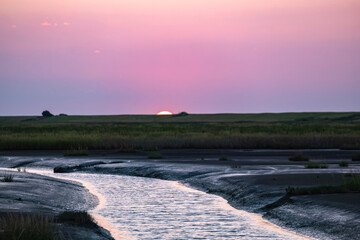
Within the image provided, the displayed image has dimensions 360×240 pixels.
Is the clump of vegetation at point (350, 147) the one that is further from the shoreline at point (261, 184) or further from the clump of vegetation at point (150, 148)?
the clump of vegetation at point (150, 148)

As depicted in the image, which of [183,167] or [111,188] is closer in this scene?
[111,188]

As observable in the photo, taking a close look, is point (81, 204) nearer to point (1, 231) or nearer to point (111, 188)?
point (111, 188)

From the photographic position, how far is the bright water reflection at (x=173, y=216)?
46.2 feet

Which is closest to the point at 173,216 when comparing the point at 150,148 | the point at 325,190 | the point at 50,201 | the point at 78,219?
the point at 78,219

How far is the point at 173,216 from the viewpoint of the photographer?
16406 mm

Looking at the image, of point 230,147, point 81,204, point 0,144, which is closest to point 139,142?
point 230,147

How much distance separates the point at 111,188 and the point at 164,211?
6520mm

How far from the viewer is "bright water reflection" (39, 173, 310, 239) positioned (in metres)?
14.1

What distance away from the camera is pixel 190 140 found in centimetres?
5019

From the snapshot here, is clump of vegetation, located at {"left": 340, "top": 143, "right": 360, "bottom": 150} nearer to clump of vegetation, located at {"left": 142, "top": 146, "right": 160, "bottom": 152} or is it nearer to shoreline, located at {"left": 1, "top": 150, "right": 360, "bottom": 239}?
shoreline, located at {"left": 1, "top": 150, "right": 360, "bottom": 239}

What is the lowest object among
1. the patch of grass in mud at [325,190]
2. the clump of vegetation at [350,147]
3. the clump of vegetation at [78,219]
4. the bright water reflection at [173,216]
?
the bright water reflection at [173,216]

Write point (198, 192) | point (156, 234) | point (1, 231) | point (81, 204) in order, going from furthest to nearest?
point (198, 192), point (81, 204), point (156, 234), point (1, 231)

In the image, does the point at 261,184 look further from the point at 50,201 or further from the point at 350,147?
the point at 350,147

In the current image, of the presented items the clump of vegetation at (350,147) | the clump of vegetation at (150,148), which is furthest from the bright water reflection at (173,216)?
the clump of vegetation at (350,147)
